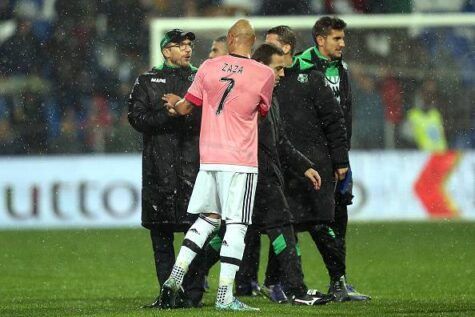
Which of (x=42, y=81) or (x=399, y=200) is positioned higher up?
(x=42, y=81)

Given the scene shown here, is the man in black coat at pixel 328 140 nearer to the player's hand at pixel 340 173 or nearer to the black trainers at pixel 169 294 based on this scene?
the player's hand at pixel 340 173

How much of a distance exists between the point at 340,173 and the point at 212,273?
3839mm

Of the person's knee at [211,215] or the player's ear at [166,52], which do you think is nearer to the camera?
the person's knee at [211,215]

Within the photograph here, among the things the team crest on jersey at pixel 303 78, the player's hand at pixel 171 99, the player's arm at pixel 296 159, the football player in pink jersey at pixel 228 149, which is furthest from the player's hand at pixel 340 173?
the player's hand at pixel 171 99

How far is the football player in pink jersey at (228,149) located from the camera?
9711 millimetres

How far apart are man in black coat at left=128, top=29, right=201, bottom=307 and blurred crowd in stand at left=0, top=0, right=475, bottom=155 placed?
11.1 meters

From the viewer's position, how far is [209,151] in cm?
975

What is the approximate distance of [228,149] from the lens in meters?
9.70

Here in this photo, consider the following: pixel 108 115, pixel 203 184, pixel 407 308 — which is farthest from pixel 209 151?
pixel 108 115

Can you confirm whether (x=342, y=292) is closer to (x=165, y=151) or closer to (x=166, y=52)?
(x=165, y=151)

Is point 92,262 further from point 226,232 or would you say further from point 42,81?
point 42,81

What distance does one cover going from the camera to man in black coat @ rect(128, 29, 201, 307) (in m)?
10.6

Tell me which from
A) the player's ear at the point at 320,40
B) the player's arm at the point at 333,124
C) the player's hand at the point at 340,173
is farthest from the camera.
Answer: the player's ear at the point at 320,40

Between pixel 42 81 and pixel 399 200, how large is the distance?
6.26 m
